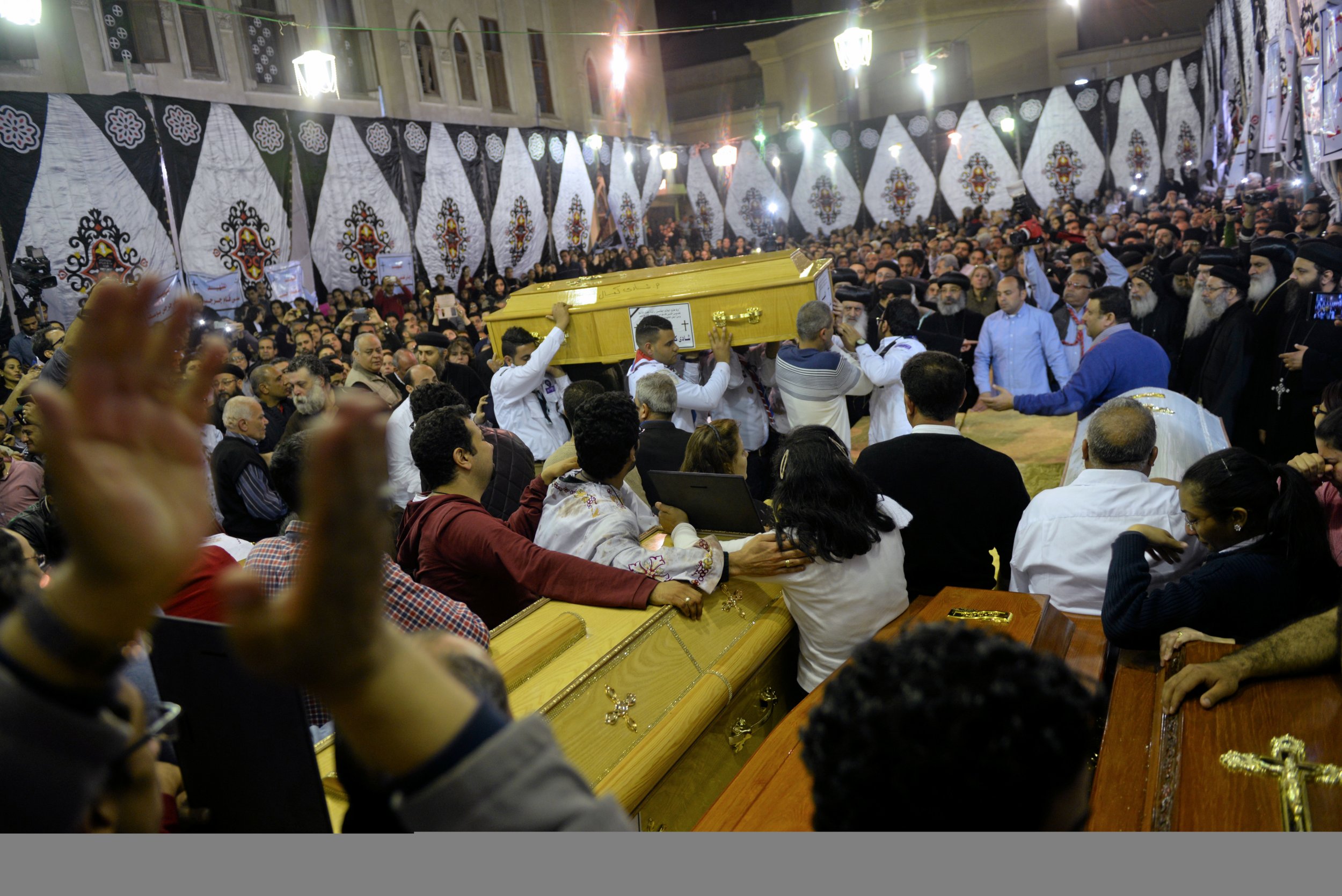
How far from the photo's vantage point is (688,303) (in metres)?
4.35

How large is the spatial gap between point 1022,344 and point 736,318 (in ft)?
6.80

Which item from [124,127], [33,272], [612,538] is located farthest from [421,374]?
[124,127]

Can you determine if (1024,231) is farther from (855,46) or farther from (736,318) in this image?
(736,318)

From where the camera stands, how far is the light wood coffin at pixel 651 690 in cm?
184

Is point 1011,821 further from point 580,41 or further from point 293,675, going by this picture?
point 580,41

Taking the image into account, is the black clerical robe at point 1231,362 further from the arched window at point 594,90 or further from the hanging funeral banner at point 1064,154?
the arched window at point 594,90

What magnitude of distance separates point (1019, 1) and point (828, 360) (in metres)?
25.4

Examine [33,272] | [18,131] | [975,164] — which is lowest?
[33,272]

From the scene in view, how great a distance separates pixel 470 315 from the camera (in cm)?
1144

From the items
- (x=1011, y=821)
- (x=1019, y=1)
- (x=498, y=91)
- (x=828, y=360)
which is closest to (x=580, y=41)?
(x=498, y=91)

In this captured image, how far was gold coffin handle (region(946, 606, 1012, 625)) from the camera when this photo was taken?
2.20 m

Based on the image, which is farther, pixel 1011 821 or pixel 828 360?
pixel 828 360

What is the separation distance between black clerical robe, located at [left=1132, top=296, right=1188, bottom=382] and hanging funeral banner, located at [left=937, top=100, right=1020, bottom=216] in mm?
14684

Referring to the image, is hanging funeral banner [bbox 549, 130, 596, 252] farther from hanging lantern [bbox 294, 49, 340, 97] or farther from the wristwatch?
the wristwatch
